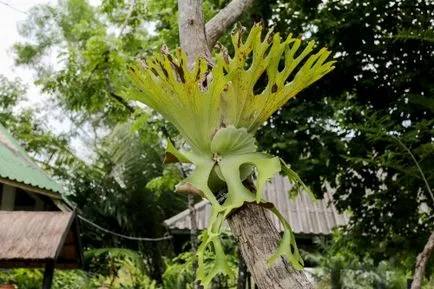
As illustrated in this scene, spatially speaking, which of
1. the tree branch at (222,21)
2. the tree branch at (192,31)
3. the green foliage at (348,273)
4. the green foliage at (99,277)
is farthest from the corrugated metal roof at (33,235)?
the green foliage at (348,273)

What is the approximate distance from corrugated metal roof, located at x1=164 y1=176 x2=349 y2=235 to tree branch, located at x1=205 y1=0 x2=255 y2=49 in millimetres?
7447

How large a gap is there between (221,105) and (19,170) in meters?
6.64

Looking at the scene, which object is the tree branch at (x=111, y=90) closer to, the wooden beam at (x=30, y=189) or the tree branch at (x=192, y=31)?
the wooden beam at (x=30, y=189)

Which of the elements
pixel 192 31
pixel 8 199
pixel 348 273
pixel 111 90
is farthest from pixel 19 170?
pixel 348 273

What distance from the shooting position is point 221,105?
1.71 m

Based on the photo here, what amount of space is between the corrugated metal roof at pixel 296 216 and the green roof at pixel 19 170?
3092 millimetres

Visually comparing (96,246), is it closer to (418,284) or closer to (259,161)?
(418,284)

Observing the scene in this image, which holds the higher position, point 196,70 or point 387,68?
point 387,68

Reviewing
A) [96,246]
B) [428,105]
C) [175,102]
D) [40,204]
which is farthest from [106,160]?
[175,102]

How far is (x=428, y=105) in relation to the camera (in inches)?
163

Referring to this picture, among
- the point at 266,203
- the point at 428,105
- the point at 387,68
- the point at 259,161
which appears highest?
the point at 387,68

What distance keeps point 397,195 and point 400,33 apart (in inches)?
83.8

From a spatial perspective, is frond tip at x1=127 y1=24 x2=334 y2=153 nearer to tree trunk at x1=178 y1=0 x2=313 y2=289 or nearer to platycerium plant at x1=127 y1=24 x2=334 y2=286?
platycerium plant at x1=127 y1=24 x2=334 y2=286

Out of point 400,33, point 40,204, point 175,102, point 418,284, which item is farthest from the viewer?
point 40,204
